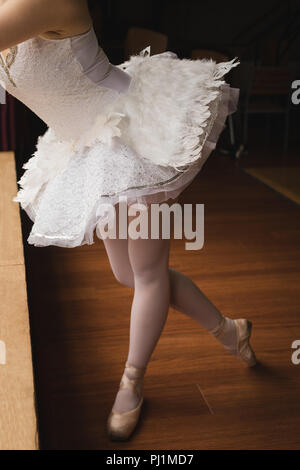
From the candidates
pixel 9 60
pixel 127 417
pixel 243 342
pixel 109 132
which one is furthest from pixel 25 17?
pixel 243 342

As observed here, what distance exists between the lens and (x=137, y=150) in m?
1.05

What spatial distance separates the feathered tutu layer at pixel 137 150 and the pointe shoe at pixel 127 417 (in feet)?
1.22

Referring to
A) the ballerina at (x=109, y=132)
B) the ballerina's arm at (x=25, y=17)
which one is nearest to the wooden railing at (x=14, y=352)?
the ballerina at (x=109, y=132)

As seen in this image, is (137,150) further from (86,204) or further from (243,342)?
(243,342)

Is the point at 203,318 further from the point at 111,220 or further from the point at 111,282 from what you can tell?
the point at 111,282

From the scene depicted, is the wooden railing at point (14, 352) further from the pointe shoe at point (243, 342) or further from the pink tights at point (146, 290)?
the pointe shoe at point (243, 342)

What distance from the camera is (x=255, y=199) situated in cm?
309

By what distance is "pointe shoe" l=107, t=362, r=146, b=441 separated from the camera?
3.98 ft

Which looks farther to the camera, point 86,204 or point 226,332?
point 226,332

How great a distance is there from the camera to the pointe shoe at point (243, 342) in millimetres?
1427

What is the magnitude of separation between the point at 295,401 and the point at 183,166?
72 centimetres

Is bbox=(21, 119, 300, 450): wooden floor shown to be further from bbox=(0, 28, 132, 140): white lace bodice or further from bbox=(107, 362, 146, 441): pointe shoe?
bbox=(0, 28, 132, 140): white lace bodice

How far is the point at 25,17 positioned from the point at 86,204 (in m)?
0.35
